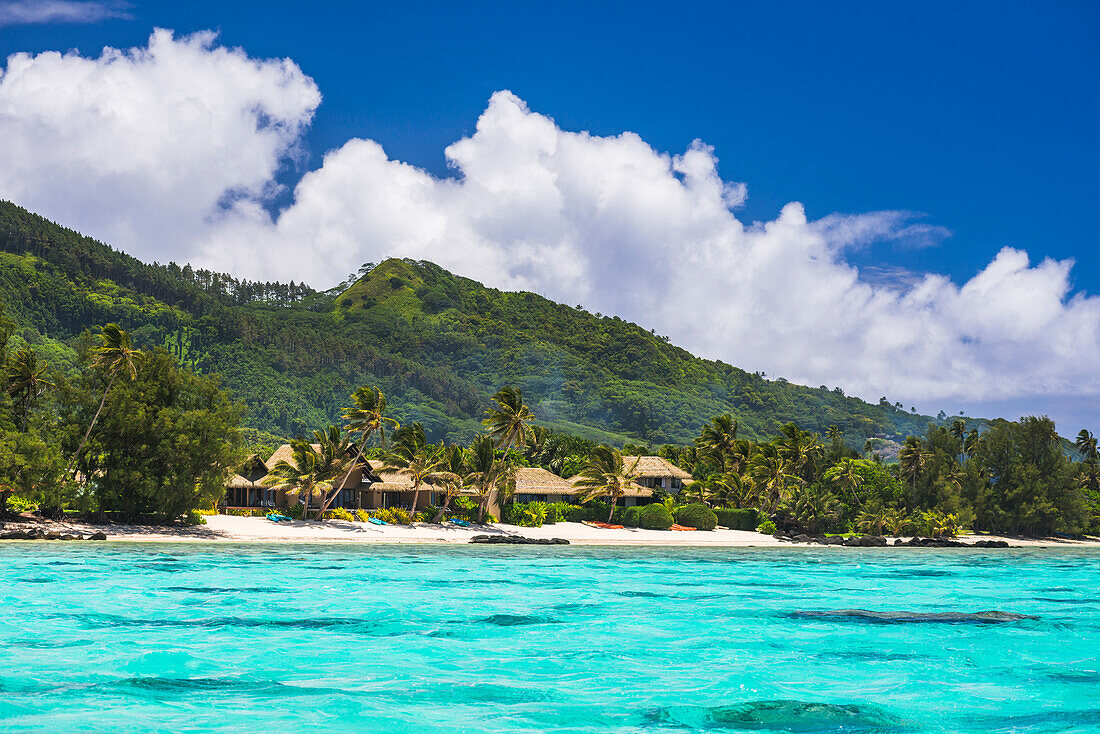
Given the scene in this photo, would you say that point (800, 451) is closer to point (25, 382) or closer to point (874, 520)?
point (874, 520)

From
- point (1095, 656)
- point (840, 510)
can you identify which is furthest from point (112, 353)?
point (840, 510)

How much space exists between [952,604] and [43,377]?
44643 millimetres

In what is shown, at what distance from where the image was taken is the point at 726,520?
69125 millimetres

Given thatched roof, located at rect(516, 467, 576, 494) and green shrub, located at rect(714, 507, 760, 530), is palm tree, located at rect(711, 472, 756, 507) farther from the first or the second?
thatched roof, located at rect(516, 467, 576, 494)

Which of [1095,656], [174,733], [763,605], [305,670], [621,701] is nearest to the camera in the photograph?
[174,733]

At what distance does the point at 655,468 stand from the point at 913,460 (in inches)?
958

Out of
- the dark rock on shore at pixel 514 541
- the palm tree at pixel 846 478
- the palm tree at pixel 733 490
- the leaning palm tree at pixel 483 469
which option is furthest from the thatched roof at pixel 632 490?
the palm tree at pixel 846 478

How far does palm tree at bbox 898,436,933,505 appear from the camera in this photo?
71000mm

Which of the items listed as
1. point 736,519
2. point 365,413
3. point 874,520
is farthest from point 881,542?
point 365,413

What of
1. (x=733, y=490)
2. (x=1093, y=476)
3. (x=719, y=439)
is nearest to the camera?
(x=733, y=490)

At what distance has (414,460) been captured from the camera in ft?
197

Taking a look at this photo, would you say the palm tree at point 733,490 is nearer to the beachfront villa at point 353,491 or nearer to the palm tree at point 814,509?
the palm tree at point 814,509

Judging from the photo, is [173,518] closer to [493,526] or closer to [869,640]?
[493,526]

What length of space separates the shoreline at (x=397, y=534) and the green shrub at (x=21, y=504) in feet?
10.3
